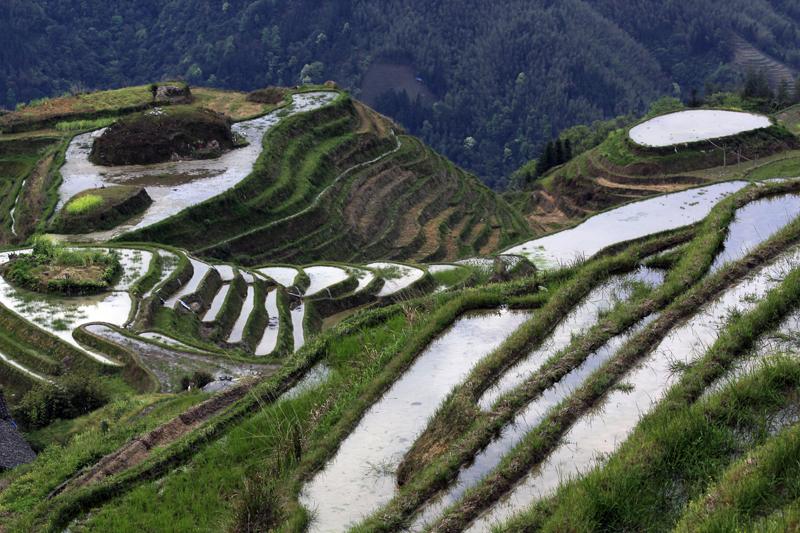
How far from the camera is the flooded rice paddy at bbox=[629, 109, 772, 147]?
54.4 metres

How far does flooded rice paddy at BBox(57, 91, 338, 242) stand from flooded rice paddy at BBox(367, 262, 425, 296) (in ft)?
40.9

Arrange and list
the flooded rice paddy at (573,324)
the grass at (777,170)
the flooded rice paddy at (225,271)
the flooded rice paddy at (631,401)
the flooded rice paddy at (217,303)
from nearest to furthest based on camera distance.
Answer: the flooded rice paddy at (631,401), the flooded rice paddy at (573,324), the flooded rice paddy at (217,303), the flooded rice paddy at (225,271), the grass at (777,170)

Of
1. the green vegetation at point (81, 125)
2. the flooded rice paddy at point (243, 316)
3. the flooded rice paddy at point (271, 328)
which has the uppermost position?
the green vegetation at point (81, 125)

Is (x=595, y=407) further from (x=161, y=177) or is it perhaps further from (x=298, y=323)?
(x=161, y=177)

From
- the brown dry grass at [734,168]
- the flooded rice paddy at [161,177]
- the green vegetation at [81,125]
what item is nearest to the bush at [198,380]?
the flooded rice paddy at [161,177]

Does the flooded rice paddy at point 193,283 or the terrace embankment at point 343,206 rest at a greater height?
the flooded rice paddy at point 193,283

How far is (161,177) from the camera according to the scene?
38969 mm

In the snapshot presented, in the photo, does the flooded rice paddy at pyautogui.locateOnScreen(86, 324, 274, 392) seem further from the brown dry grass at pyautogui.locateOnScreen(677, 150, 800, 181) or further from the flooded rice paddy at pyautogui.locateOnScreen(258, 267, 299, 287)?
the brown dry grass at pyautogui.locateOnScreen(677, 150, 800, 181)

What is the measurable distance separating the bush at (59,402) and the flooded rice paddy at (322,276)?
36.5 feet

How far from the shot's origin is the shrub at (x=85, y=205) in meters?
31.9

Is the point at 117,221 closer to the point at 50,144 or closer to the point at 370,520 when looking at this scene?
the point at 50,144

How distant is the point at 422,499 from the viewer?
6.23m

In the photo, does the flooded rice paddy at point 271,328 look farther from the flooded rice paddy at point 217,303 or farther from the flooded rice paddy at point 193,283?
the flooded rice paddy at point 193,283

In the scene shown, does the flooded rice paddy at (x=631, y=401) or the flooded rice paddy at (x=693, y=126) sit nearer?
Result: the flooded rice paddy at (x=631, y=401)
